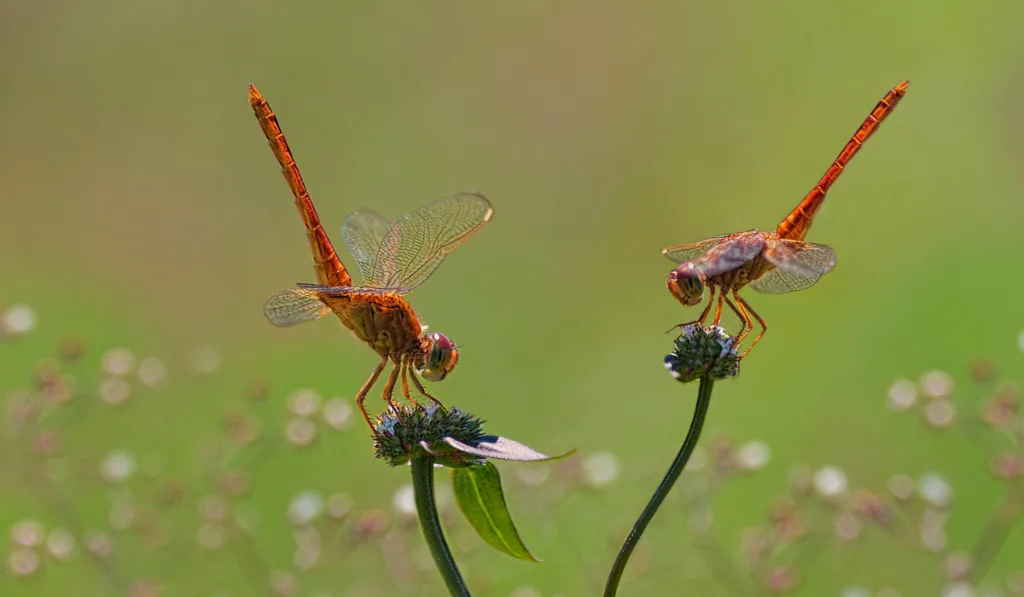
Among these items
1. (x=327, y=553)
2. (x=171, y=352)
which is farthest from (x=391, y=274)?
(x=171, y=352)

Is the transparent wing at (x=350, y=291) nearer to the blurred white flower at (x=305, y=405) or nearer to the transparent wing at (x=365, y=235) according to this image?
the transparent wing at (x=365, y=235)

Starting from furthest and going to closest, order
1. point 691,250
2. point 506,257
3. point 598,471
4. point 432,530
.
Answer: point 506,257, point 598,471, point 691,250, point 432,530

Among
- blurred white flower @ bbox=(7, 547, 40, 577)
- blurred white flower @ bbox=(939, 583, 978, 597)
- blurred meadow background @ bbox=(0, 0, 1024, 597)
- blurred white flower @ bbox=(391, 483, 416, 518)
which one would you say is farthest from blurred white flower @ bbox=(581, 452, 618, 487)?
blurred white flower @ bbox=(7, 547, 40, 577)

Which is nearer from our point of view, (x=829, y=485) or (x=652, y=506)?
(x=652, y=506)

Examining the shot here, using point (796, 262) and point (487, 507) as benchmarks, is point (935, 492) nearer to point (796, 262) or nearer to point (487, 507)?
point (796, 262)

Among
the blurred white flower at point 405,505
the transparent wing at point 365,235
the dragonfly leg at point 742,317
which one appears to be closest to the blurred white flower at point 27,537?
the blurred white flower at point 405,505

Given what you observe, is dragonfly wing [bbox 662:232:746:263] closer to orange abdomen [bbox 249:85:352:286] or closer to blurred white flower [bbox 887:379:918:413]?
orange abdomen [bbox 249:85:352:286]

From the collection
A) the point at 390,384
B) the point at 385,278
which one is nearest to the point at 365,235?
the point at 385,278
